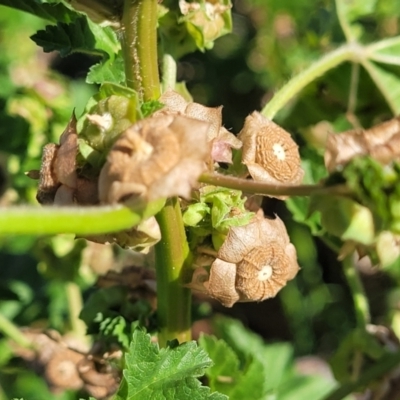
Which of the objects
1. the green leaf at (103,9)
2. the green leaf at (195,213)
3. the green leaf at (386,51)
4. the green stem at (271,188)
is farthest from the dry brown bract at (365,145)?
the green leaf at (386,51)

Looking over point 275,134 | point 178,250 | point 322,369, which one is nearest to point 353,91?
point 275,134

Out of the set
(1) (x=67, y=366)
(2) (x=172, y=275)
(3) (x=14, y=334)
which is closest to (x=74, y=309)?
(3) (x=14, y=334)

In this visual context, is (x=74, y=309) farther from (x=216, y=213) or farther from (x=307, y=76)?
(x=216, y=213)

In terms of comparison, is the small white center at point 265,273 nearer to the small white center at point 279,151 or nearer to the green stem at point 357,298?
the small white center at point 279,151

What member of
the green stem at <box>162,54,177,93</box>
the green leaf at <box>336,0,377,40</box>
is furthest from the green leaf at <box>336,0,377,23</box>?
the green stem at <box>162,54,177,93</box>

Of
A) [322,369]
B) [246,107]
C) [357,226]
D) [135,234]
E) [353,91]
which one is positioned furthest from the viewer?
[246,107]

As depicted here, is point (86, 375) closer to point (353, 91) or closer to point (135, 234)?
point (135, 234)
